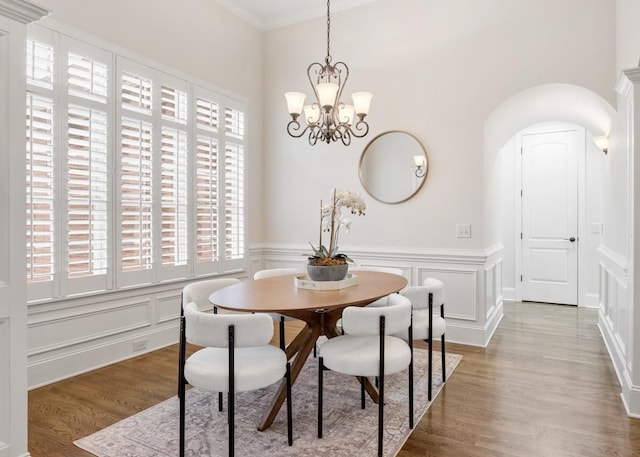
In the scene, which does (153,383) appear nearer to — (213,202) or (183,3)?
(213,202)

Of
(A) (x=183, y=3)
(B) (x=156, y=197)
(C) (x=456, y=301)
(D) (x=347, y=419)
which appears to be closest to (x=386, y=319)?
(D) (x=347, y=419)

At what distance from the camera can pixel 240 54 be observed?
5.03m

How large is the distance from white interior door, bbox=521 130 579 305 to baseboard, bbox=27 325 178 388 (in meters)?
5.14

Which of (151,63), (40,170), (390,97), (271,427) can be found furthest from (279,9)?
(271,427)

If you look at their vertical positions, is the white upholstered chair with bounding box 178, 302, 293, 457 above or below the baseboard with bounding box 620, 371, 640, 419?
above

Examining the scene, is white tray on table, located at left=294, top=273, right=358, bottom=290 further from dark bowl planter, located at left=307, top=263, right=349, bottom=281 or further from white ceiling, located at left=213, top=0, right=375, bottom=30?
white ceiling, located at left=213, top=0, right=375, bottom=30

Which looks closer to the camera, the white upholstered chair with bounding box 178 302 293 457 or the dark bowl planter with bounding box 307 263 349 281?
the white upholstered chair with bounding box 178 302 293 457

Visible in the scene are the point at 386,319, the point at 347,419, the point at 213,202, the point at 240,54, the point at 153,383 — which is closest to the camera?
the point at 386,319

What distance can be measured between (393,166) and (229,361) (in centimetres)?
314

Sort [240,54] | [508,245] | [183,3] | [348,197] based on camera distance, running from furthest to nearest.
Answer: [508,245], [240,54], [183,3], [348,197]

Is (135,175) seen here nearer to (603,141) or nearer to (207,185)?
(207,185)

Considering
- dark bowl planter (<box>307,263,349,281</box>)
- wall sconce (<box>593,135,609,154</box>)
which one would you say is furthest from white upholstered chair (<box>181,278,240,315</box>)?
wall sconce (<box>593,135,609,154</box>)

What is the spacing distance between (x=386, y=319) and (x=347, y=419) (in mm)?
792

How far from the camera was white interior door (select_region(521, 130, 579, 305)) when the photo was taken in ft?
Answer: 19.9
